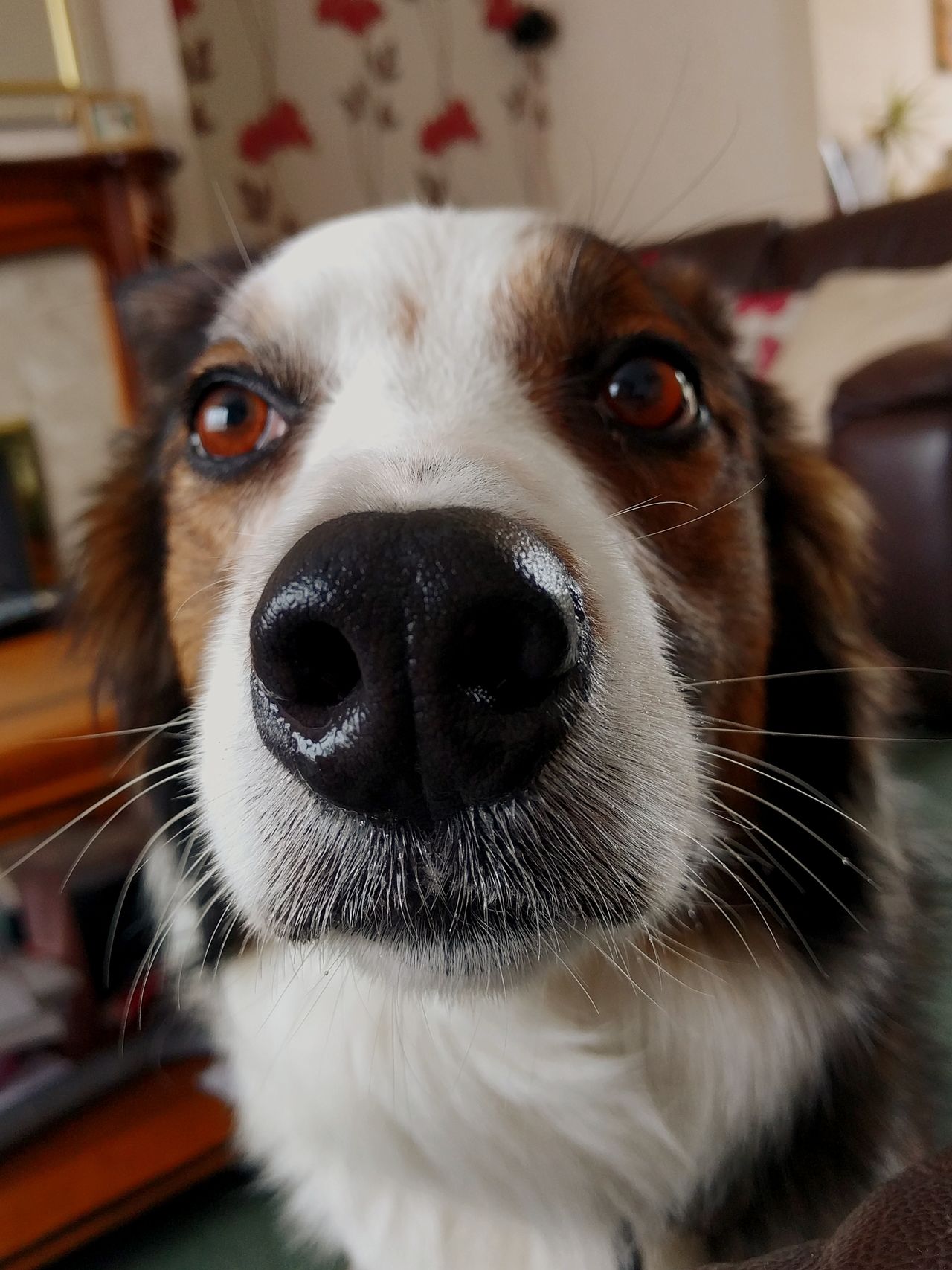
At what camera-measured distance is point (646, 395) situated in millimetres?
946

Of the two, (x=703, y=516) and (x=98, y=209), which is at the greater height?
(x=98, y=209)

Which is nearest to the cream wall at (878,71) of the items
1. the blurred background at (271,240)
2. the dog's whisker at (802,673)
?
the blurred background at (271,240)

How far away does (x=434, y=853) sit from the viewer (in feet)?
1.91

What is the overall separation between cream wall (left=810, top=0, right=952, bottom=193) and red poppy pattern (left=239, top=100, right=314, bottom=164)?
6.96 ft

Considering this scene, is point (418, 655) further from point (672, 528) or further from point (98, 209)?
point (98, 209)

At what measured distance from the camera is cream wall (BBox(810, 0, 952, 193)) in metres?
4.10

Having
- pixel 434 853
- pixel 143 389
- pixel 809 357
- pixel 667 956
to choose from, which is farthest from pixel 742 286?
pixel 434 853

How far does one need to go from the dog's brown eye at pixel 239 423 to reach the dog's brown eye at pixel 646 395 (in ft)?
1.09

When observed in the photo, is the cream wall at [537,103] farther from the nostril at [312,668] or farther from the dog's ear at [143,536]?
the nostril at [312,668]

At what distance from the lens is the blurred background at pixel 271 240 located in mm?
1498

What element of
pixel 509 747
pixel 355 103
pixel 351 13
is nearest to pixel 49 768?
pixel 509 747

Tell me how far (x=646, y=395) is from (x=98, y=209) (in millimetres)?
2799

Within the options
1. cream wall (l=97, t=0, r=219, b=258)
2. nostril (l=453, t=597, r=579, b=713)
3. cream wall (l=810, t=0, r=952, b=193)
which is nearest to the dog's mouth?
nostril (l=453, t=597, r=579, b=713)

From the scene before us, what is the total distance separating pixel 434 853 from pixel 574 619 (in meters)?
0.17
